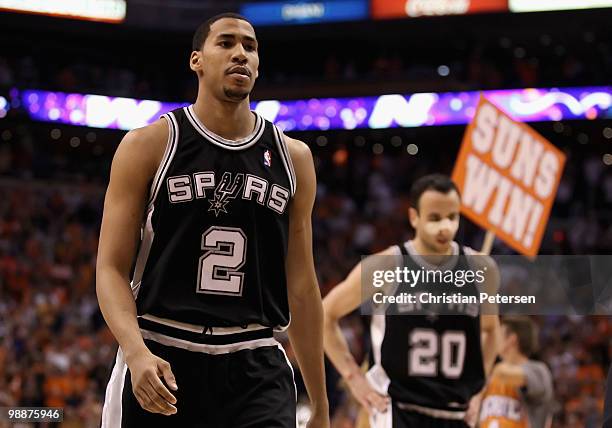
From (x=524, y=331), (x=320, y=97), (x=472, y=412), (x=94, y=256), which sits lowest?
(x=472, y=412)

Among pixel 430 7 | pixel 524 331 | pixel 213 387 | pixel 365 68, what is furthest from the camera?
pixel 365 68

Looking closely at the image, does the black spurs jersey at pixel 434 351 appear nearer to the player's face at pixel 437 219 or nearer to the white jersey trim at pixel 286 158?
the player's face at pixel 437 219

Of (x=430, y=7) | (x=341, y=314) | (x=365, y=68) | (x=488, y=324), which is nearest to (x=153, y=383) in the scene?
(x=341, y=314)

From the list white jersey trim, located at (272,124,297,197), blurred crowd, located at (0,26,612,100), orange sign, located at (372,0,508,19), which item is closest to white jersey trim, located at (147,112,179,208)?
white jersey trim, located at (272,124,297,197)

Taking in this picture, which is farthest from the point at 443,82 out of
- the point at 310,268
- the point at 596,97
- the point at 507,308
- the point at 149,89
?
the point at 310,268

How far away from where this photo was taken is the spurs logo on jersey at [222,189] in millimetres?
3457

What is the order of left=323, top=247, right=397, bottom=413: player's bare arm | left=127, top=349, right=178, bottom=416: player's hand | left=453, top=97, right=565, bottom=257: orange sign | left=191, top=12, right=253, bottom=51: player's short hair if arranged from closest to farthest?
left=127, top=349, right=178, bottom=416: player's hand → left=191, top=12, right=253, bottom=51: player's short hair → left=323, top=247, right=397, bottom=413: player's bare arm → left=453, top=97, right=565, bottom=257: orange sign

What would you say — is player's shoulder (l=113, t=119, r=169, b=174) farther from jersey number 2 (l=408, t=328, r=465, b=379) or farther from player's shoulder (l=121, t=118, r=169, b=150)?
jersey number 2 (l=408, t=328, r=465, b=379)

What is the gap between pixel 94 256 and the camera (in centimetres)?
1844

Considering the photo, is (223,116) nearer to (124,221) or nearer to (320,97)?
(124,221)

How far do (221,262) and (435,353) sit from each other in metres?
2.55

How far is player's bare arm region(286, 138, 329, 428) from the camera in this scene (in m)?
3.73

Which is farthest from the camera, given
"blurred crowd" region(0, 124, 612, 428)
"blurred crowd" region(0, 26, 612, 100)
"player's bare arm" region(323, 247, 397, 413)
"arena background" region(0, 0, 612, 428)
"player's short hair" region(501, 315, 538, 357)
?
"blurred crowd" region(0, 26, 612, 100)

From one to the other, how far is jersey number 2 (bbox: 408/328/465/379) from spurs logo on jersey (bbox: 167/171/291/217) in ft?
8.01
